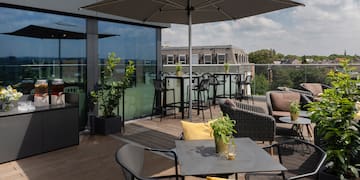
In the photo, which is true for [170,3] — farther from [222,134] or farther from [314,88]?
[314,88]

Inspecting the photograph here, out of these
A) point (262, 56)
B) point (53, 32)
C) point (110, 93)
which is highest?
point (262, 56)

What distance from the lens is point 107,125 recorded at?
539 cm

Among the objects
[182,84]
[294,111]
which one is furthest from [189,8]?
[182,84]

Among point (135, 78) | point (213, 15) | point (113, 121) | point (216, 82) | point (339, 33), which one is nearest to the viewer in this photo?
point (213, 15)

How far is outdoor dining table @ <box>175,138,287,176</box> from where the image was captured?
6.11 feet

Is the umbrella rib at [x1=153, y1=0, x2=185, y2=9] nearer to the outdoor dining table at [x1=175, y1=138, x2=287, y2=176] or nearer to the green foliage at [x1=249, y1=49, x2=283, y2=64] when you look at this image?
the outdoor dining table at [x1=175, y1=138, x2=287, y2=176]

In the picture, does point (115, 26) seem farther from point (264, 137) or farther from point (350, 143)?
point (350, 143)

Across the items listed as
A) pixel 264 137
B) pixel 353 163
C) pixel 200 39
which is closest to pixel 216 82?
pixel 264 137

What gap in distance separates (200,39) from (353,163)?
59.5 feet

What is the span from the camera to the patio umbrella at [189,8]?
373cm

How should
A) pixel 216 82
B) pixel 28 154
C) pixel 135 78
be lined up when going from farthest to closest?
pixel 216 82 < pixel 135 78 < pixel 28 154

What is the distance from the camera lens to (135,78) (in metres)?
6.73

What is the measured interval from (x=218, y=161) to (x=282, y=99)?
13.3ft

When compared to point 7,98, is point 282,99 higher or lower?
lower
